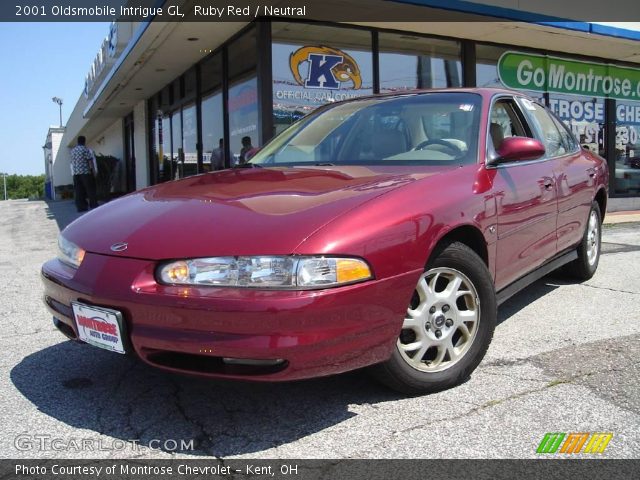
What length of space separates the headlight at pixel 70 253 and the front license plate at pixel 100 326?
0.22 metres

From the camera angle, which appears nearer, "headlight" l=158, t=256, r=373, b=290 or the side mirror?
"headlight" l=158, t=256, r=373, b=290

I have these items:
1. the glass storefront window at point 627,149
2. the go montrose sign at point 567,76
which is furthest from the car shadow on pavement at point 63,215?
the glass storefront window at point 627,149

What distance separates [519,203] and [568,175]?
3.78 ft

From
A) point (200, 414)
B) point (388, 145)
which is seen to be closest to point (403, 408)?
point (200, 414)

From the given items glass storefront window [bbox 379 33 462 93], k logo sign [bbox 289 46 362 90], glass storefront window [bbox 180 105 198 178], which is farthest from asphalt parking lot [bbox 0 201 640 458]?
glass storefront window [bbox 180 105 198 178]

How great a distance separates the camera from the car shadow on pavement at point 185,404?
2.44 meters

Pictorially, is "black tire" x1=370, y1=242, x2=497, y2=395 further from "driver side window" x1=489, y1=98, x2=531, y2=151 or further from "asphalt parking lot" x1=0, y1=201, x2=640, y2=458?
"driver side window" x1=489, y1=98, x2=531, y2=151

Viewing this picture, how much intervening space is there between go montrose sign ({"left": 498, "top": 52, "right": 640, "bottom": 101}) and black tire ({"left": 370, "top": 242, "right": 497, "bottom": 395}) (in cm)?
913

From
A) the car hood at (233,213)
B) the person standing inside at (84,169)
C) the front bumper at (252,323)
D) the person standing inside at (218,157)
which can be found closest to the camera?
the front bumper at (252,323)

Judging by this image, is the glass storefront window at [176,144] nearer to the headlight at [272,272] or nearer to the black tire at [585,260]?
the black tire at [585,260]

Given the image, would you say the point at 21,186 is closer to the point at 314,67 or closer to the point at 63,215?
the point at 63,215

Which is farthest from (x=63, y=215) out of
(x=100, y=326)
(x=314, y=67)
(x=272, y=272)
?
(x=272, y=272)

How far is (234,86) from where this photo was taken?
9.66 metres

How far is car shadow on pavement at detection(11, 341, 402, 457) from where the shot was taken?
8.00 ft
